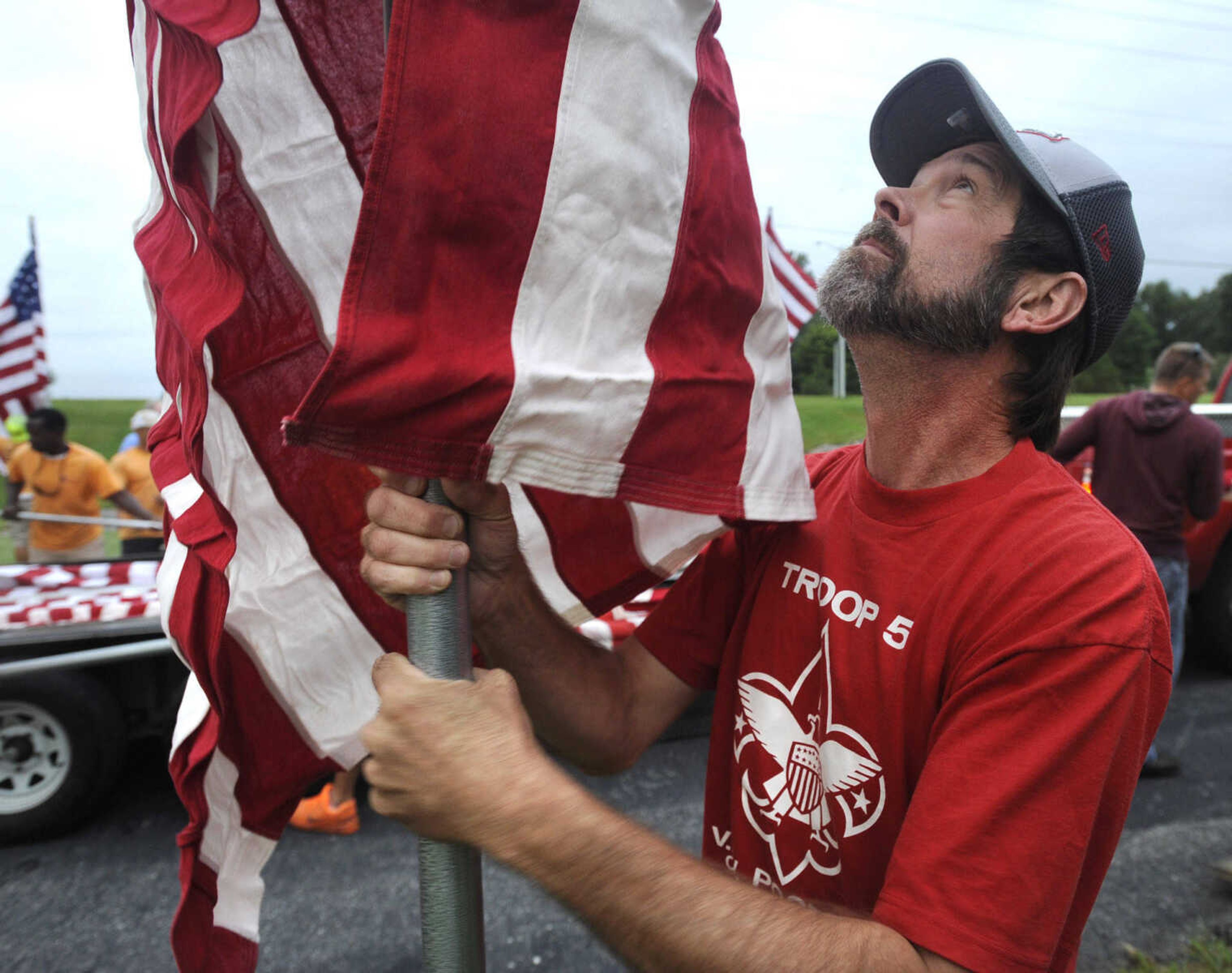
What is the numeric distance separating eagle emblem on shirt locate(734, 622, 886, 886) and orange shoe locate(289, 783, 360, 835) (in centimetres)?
312

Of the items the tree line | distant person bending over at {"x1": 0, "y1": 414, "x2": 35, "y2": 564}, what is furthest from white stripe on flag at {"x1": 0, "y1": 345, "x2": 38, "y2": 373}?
the tree line

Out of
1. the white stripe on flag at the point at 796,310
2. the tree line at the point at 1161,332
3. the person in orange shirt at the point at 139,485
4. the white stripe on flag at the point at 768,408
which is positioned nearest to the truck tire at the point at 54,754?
the person in orange shirt at the point at 139,485

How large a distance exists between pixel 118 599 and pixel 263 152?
3502mm

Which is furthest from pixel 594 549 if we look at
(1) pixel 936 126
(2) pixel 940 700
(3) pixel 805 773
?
(1) pixel 936 126

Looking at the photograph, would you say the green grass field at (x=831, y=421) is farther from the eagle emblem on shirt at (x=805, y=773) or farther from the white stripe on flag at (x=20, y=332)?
the white stripe on flag at (x=20, y=332)

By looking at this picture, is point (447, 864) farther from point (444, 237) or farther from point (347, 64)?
point (347, 64)

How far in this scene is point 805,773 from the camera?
4.58 feet

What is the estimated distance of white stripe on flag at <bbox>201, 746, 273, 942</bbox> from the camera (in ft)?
4.64

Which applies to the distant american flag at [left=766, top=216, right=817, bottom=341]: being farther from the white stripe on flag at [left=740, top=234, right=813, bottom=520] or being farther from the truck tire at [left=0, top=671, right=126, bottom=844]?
the white stripe on flag at [left=740, top=234, right=813, bottom=520]

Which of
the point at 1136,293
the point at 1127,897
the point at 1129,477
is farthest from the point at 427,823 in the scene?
the point at 1129,477

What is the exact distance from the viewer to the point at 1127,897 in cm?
355

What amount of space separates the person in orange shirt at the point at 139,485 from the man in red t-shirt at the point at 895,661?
16.0 ft

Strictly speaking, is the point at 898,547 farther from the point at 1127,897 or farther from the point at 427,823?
the point at 1127,897

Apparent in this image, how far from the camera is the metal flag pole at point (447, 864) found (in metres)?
1.03
